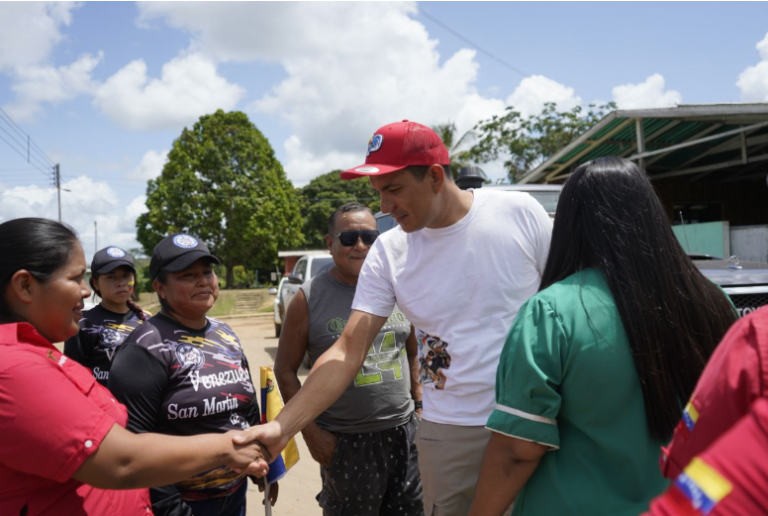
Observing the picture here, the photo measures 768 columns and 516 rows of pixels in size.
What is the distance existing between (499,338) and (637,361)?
2.34ft

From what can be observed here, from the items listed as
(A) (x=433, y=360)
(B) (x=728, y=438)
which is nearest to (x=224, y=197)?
(A) (x=433, y=360)

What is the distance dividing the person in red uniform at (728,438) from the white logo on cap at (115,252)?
413cm

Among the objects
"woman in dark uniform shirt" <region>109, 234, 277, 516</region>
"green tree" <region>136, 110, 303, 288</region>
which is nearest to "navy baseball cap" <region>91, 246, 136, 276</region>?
Result: "woman in dark uniform shirt" <region>109, 234, 277, 516</region>

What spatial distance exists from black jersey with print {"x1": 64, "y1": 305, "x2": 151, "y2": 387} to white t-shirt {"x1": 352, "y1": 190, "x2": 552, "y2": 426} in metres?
2.24

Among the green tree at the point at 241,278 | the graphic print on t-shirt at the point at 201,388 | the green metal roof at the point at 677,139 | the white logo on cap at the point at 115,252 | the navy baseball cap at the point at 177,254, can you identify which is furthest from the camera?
the green tree at the point at 241,278

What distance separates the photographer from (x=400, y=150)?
2.25 metres

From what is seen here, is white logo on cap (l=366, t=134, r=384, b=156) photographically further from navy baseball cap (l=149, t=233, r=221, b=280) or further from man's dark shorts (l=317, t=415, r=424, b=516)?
man's dark shorts (l=317, t=415, r=424, b=516)

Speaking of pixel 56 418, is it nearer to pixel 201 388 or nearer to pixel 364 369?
pixel 201 388

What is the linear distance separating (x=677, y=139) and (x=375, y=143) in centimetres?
1208

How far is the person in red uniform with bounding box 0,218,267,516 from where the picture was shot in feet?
4.67

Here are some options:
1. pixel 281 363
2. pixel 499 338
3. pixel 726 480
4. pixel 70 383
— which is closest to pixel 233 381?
pixel 281 363

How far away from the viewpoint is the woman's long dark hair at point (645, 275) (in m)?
1.40

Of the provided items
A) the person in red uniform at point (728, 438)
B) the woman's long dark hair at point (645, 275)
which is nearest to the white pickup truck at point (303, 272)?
the woman's long dark hair at point (645, 275)

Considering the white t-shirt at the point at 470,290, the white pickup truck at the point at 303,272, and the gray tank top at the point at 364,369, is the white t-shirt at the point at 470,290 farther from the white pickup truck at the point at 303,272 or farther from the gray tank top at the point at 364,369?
the white pickup truck at the point at 303,272
